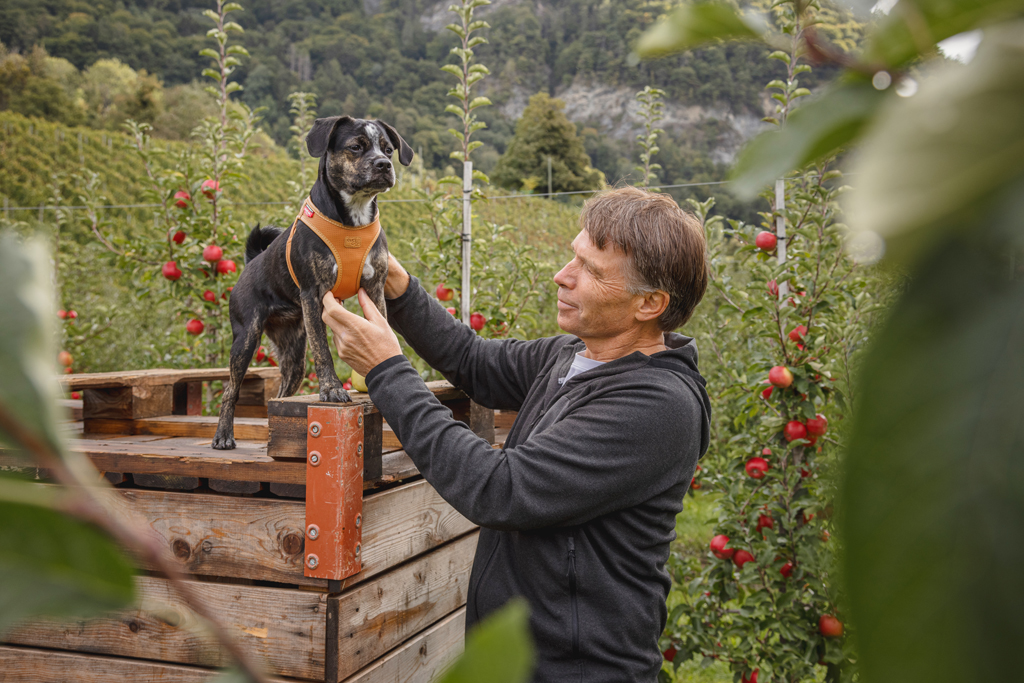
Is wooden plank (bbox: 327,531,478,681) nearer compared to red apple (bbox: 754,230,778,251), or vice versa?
wooden plank (bbox: 327,531,478,681)

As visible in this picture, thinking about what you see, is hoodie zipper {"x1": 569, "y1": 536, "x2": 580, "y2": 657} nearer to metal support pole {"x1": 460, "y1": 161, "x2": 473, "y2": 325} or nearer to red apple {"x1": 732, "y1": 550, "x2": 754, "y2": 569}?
red apple {"x1": 732, "y1": 550, "x2": 754, "y2": 569}

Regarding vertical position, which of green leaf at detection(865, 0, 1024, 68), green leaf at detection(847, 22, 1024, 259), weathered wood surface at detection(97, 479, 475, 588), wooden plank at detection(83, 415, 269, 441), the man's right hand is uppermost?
the man's right hand

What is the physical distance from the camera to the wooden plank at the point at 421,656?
2.08m

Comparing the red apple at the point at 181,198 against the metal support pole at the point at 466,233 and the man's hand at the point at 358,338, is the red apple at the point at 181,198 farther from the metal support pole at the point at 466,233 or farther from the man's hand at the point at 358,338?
the man's hand at the point at 358,338

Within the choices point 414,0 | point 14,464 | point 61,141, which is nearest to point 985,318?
point 14,464

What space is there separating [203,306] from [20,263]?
14.8ft

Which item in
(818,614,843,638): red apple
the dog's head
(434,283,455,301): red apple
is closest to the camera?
the dog's head

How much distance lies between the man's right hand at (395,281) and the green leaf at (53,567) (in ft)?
7.15

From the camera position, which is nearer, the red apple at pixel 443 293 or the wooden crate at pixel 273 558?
the wooden crate at pixel 273 558

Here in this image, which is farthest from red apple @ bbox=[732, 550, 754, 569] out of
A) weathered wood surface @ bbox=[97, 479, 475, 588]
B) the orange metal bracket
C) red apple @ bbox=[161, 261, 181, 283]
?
red apple @ bbox=[161, 261, 181, 283]

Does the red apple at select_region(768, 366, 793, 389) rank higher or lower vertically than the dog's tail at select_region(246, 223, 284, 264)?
lower

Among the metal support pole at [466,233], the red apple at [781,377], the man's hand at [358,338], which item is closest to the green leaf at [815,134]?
the man's hand at [358,338]

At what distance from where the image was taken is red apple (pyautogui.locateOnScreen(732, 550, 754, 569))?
297 cm

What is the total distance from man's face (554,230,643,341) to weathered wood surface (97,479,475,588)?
82cm
